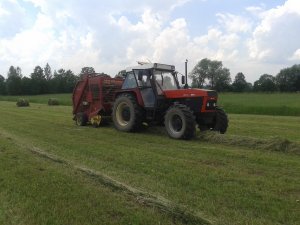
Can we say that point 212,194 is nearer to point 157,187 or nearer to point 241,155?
point 157,187

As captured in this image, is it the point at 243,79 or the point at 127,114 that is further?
the point at 243,79

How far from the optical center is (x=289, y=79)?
90.8m

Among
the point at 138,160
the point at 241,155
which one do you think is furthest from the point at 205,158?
the point at 138,160

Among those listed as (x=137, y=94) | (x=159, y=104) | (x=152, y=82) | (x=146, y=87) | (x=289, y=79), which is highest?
(x=289, y=79)

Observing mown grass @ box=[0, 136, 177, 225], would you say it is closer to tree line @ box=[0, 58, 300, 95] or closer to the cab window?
the cab window

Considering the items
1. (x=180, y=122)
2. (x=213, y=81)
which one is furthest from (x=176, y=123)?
(x=213, y=81)

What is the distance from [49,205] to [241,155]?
4.52 meters

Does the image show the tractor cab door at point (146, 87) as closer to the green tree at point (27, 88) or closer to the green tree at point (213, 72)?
the green tree at point (213, 72)

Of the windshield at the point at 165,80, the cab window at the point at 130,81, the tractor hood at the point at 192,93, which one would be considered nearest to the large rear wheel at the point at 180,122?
the tractor hood at the point at 192,93

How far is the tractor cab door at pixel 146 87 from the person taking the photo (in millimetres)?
12305

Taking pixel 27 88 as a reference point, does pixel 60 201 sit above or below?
below

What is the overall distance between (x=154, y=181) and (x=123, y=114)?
7.22m

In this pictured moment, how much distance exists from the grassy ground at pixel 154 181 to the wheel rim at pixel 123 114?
8.90ft

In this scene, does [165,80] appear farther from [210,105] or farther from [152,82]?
[210,105]
